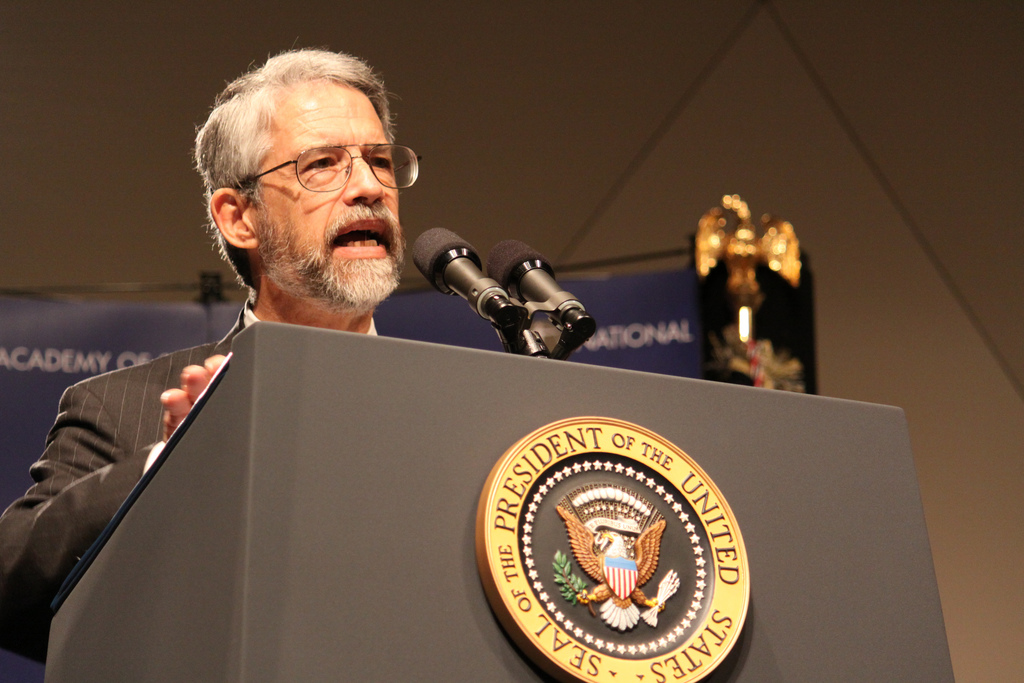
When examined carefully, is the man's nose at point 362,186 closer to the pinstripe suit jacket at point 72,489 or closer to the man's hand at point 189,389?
the pinstripe suit jacket at point 72,489

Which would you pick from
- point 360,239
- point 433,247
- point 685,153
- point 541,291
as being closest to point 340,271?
point 360,239

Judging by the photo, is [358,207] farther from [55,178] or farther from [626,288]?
[55,178]

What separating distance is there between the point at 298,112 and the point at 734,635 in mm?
1280

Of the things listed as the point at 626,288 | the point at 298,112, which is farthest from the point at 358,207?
the point at 626,288

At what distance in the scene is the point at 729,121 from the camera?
4.37 metres

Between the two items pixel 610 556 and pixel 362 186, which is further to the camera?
pixel 362 186

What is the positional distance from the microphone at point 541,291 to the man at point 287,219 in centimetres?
53

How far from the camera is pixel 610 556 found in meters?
0.89

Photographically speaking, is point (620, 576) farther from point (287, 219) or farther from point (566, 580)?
point (287, 219)

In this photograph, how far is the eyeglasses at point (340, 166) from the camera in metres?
1.78

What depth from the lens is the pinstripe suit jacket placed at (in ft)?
3.65

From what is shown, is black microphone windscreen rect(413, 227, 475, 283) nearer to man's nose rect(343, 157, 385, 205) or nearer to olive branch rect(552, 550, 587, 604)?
olive branch rect(552, 550, 587, 604)

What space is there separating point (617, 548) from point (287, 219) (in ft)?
3.63

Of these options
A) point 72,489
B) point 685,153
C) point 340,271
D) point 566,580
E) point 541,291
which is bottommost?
point 566,580
